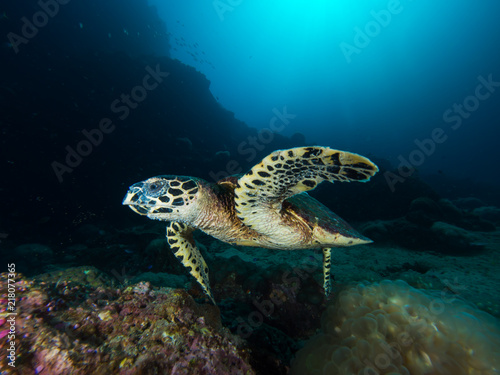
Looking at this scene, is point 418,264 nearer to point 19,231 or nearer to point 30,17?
point 19,231

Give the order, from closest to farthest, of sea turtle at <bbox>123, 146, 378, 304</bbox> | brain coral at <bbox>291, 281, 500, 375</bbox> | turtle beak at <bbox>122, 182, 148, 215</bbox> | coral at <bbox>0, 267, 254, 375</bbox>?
coral at <bbox>0, 267, 254, 375</bbox> < brain coral at <bbox>291, 281, 500, 375</bbox> < sea turtle at <bbox>123, 146, 378, 304</bbox> < turtle beak at <bbox>122, 182, 148, 215</bbox>

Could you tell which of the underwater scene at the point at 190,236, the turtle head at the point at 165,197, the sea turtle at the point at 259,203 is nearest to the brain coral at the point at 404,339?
the underwater scene at the point at 190,236

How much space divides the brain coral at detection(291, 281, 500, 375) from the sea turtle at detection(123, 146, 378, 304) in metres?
1.08

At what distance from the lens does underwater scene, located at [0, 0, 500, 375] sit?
145 centimetres

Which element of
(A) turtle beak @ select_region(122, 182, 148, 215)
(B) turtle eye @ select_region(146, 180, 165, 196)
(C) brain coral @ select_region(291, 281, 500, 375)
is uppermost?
(B) turtle eye @ select_region(146, 180, 165, 196)

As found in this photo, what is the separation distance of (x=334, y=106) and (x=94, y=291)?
128158 mm

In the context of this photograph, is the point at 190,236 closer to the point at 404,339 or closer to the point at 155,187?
the point at 155,187

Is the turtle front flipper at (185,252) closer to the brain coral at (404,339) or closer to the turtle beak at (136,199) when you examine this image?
the turtle beak at (136,199)

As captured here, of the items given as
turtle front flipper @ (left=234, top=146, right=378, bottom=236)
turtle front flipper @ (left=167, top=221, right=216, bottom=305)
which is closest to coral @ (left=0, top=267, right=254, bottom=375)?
turtle front flipper @ (left=234, top=146, right=378, bottom=236)

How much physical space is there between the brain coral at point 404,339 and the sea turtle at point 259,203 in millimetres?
1081

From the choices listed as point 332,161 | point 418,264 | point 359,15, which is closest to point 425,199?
point 418,264

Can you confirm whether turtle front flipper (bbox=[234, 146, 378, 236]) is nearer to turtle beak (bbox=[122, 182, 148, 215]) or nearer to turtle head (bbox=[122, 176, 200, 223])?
turtle head (bbox=[122, 176, 200, 223])

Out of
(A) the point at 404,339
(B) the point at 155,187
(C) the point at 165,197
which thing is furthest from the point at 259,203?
(A) the point at 404,339

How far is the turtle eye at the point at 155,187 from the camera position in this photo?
2.40 m
